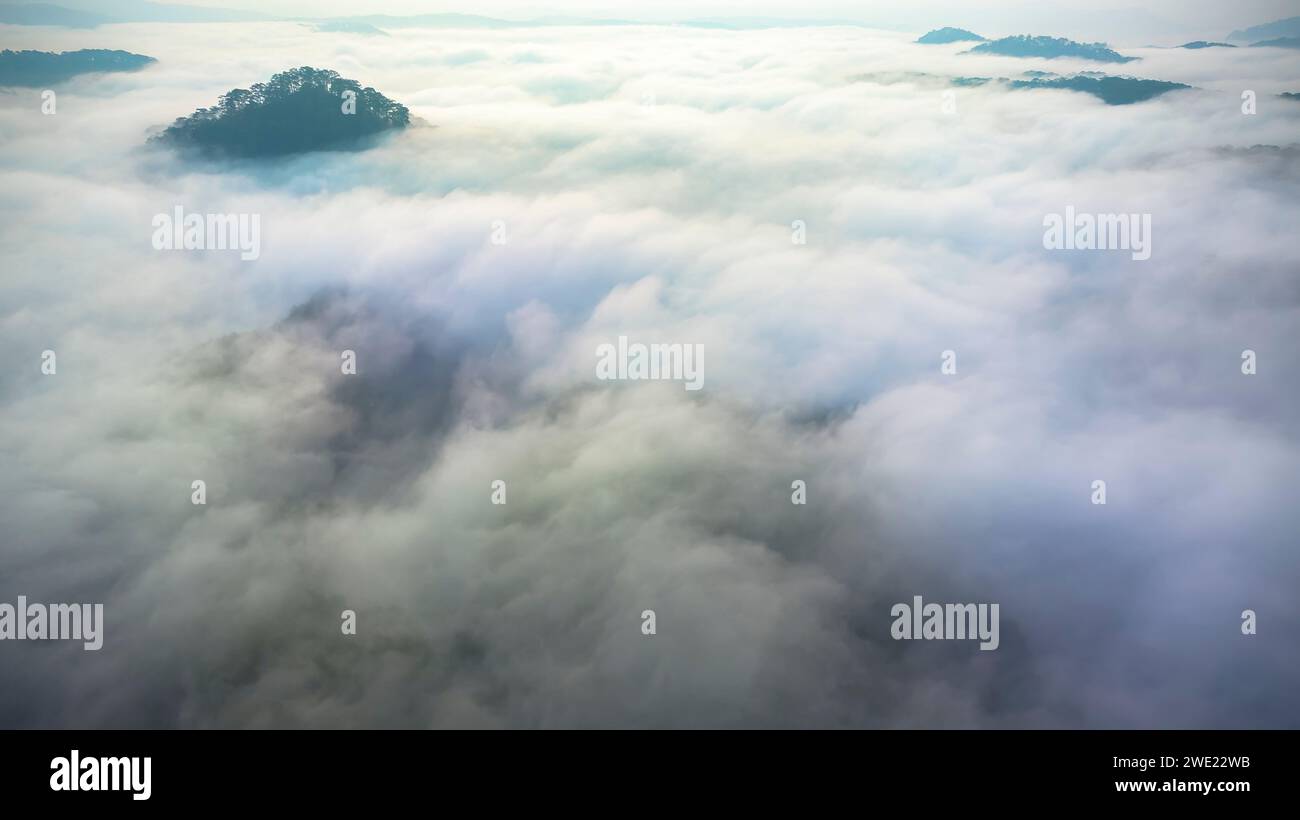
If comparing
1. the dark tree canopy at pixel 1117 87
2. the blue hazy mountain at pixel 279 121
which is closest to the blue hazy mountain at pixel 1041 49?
the dark tree canopy at pixel 1117 87

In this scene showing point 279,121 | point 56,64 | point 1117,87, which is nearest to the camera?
point 279,121

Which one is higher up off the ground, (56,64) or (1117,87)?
(1117,87)

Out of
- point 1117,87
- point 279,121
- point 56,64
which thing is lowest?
point 279,121

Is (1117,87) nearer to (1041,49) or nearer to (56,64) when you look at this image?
(1041,49)

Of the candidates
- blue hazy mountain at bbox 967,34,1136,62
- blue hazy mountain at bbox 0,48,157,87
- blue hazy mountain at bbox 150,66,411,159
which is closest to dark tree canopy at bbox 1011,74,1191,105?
blue hazy mountain at bbox 967,34,1136,62

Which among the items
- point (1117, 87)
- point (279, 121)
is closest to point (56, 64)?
point (279, 121)

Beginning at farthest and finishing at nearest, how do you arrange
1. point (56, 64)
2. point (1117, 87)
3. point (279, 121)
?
point (1117, 87) < point (56, 64) < point (279, 121)

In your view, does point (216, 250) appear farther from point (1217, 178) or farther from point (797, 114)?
point (1217, 178)

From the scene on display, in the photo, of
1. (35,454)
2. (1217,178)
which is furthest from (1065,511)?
(35,454)
